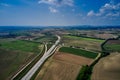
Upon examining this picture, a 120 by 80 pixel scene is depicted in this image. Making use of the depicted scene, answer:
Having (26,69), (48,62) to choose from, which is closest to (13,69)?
(26,69)

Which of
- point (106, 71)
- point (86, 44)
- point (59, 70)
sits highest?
point (59, 70)

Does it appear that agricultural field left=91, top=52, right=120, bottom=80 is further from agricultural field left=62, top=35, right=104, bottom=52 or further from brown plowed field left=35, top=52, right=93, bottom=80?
agricultural field left=62, top=35, right=104, bottom=52

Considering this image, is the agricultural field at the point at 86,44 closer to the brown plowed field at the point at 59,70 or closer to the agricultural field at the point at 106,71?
the agricultural field at the point at 106,71

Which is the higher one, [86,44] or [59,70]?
[59,70]

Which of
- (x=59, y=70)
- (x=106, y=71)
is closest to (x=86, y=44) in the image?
(x=106, y=71)

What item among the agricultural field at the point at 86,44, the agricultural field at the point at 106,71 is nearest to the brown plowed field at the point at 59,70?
the agricultural field at the point at 106,71

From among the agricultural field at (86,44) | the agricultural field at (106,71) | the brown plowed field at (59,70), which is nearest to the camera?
the agricultural field at (106,71)

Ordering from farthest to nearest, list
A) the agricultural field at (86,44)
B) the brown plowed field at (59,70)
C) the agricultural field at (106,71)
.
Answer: the agricultural field at (86,44) < the brown plowed field at (59,70) < the agricultural field at (106,71)

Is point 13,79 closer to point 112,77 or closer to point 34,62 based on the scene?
point 34,62

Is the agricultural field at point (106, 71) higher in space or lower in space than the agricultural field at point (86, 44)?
higher

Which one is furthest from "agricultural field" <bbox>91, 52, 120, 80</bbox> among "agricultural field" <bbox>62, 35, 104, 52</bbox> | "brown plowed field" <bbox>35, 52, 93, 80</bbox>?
"agricultural field" <bbox>62, 35, 104, 52</bbox>

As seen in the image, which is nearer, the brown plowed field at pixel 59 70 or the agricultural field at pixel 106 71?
the agricultural field at pixel 106 71

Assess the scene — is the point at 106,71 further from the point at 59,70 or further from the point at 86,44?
the point at 86,44
